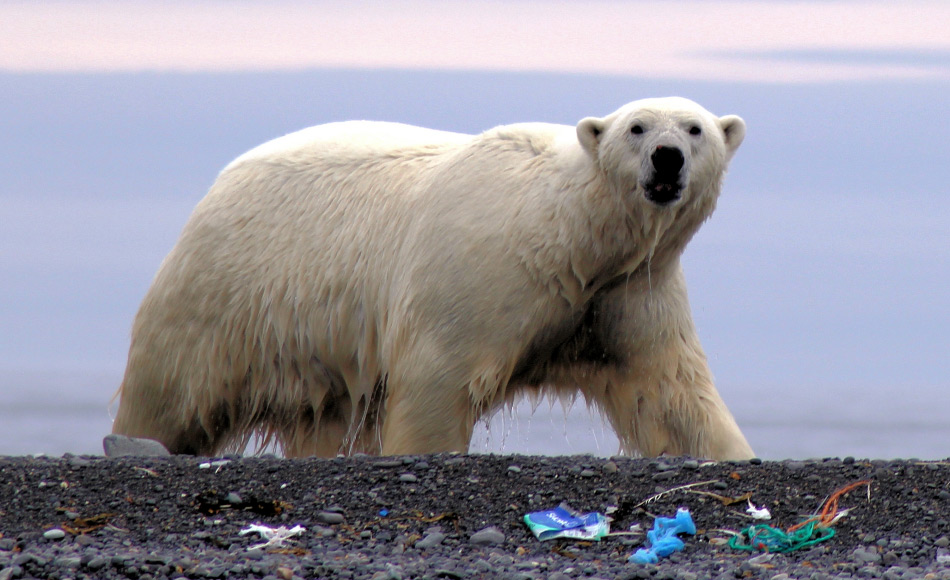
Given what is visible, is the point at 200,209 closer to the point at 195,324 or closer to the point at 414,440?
the point at 195,324

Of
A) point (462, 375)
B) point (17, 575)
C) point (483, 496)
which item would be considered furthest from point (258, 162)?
point (17, 575)

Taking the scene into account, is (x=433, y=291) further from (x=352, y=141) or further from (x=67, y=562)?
(x=67, y=562)

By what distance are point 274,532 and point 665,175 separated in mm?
2348

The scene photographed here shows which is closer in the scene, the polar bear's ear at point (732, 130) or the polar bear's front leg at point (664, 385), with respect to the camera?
the polar bear's ear at point (732, 130)

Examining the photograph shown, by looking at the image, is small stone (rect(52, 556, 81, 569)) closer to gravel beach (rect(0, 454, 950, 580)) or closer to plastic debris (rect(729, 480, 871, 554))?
gravel beach (rect(0, 454, 950, 580))

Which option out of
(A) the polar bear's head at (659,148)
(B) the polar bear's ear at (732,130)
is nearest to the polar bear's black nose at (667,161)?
(A) the polar bear's head at (659,148)

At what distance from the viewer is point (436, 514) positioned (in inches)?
185

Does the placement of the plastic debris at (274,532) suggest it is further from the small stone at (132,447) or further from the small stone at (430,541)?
the small stone at (132,447)

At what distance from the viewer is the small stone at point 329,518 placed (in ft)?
15.1

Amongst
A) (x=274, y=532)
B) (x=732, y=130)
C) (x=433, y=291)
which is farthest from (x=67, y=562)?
(x=732, y=130)

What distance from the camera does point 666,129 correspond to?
582 cm

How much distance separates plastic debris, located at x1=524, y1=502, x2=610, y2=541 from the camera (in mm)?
4539

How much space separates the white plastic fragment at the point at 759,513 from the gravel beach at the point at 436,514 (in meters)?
0.02

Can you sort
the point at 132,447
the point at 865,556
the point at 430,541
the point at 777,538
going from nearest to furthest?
the point at 865,556, the point at 430,541, the point at 777,538, the point at 132,447
